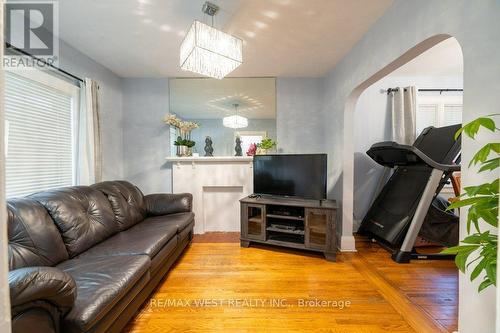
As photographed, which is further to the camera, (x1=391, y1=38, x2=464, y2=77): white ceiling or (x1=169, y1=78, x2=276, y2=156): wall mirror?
(x1=169, y1=78, x2=276, y2=156): wall mirror

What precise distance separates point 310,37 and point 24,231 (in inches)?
118

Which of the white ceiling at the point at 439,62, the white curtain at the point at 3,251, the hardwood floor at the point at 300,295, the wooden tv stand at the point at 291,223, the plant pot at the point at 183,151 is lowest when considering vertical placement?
the hardwood floor at the point at 300,295

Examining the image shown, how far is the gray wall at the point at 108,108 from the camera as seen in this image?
9.01 ft

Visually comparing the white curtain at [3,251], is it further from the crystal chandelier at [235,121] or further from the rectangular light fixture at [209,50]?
the crystal chandelier at [235,121]

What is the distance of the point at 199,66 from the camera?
6.42 ft

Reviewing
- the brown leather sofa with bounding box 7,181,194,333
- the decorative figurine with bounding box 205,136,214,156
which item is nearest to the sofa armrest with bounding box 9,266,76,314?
the brown leather sofa with bounding box 7,181,194,333

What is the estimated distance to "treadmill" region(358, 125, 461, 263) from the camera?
100.0 inches

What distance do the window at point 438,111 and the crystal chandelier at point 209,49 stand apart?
3266mm

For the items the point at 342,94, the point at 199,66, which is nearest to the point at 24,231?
the point at 199,66

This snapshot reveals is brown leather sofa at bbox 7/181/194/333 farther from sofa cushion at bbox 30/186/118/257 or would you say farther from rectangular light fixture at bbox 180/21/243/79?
rectangular light fixture at bbox 180/21/243/79

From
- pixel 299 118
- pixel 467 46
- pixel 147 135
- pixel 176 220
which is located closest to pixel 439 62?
pixel 299 118

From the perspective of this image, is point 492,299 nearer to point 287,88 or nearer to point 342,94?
point 342,94

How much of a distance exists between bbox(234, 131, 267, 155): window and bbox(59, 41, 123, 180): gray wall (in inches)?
77.3

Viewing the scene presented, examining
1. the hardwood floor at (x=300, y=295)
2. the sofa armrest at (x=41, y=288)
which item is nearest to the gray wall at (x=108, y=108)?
the hardwood floor at (x=300, y=295)
